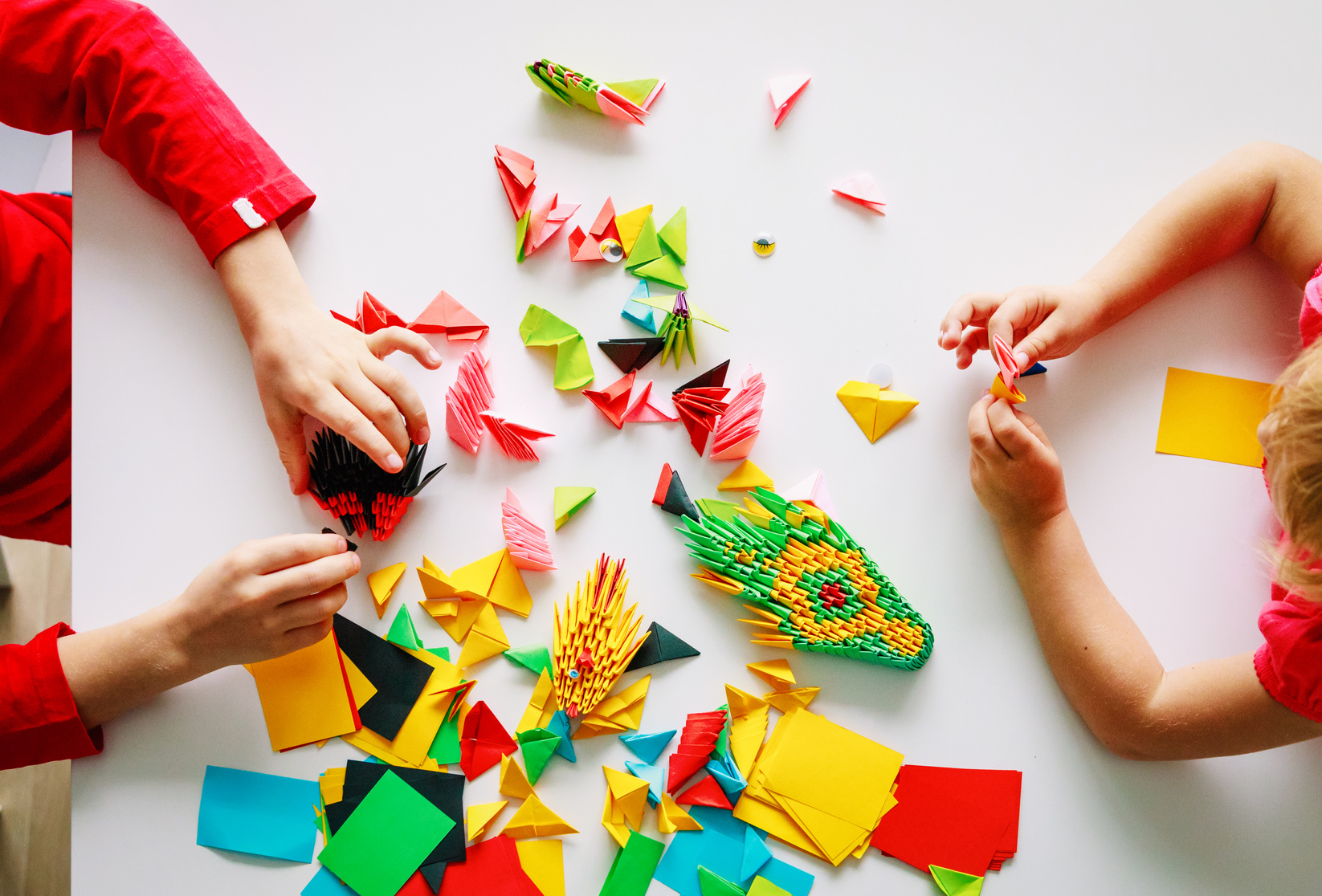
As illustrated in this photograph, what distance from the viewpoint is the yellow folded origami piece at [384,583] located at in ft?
2.23

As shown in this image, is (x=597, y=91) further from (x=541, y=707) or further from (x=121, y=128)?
(x=541, y=707)

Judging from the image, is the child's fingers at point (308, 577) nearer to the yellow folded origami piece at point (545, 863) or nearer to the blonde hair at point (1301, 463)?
the yellow folded origami piece at point (545, 863)

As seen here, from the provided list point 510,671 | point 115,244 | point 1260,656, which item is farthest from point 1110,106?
point 115,244

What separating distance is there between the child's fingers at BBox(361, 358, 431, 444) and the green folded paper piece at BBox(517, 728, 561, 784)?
301 mm

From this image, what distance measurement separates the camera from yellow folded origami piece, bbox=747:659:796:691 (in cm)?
68

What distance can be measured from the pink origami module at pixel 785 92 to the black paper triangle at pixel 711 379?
238 mm

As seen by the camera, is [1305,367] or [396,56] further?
[396,56]

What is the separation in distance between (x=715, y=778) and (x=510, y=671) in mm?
211

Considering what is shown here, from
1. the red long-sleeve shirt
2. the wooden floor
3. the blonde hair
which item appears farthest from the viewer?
the wooden floor

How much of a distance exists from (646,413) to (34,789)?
109 cm

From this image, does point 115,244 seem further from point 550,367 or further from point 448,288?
point 550,367

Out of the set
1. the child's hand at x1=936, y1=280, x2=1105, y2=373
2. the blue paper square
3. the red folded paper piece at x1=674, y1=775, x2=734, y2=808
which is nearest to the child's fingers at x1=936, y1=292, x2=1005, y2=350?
the child's hand at x1=936, y1=280, x2=1105, y2=373

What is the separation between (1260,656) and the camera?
64 cm

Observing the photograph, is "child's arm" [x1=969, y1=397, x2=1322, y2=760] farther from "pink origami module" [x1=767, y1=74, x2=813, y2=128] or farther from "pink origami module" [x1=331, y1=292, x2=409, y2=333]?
"pink origami module" [x1=331, y1=292, x2=409, y2=333]
